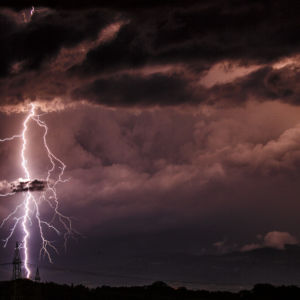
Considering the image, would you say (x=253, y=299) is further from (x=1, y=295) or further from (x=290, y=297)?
(x=1, y=295)

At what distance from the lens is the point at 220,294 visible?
81875 millimetres

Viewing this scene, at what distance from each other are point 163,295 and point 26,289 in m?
23.9

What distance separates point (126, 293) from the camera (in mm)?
95562

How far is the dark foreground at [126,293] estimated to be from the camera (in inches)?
Answer: 2876

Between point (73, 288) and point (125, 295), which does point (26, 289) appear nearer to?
point (73, 288)

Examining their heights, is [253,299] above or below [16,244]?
below

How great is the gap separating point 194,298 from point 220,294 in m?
3.23

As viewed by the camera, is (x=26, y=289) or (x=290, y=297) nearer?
(x=290, y=297)

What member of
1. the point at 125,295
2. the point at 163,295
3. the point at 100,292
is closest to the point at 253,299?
the point at 163,295

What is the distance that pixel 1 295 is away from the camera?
102125 mm

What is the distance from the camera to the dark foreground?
73062mm

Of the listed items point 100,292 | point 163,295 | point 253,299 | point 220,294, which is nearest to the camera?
point 253,299

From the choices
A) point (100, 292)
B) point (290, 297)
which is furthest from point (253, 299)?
point (100, 292)

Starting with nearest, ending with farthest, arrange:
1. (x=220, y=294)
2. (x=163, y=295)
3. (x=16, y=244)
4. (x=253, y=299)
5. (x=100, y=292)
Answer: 1. (x=16, y=244)
2. (x=253, y=299)
3. (x=220, y=294)
4. (x=163, y=295)
5. (x=100, y=292)
